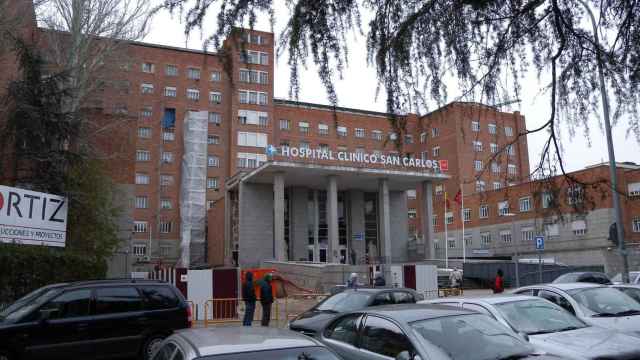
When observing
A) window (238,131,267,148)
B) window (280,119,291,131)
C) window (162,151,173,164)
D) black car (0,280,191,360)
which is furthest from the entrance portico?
black car (0,280,191,360)

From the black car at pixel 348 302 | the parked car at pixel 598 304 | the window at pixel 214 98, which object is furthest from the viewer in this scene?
the window at pixel 214 98

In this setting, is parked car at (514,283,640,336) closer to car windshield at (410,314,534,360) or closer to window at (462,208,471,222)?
car windshield at (410,314,534,360)

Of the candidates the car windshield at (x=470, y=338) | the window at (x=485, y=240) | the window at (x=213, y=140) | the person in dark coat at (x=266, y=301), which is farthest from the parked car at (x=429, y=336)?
the window at (x=213, y=140)

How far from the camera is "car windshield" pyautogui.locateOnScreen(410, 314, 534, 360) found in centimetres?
588

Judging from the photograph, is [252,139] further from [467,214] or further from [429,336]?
[429,336]

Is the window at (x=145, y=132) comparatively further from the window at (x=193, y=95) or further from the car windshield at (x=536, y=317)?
the car windshield at (x=536, y=317)

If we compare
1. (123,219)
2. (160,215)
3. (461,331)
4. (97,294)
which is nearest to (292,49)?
(461,331)

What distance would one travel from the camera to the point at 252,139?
219 ft

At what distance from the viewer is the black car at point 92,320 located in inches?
391

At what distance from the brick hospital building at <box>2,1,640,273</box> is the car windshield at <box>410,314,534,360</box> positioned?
522 inches

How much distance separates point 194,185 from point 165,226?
6.37 m

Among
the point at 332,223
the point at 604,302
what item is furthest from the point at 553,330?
the point at 332,223

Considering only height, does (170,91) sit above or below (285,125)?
above

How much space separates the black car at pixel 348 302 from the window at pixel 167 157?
55.8 m
